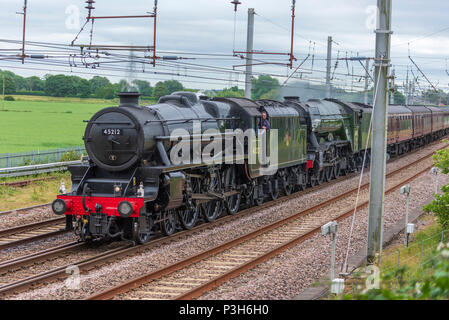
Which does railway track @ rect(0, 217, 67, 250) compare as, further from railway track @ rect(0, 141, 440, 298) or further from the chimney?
the chimney

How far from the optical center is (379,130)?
11234mm

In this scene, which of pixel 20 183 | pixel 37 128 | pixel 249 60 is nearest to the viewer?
pixel 249 60

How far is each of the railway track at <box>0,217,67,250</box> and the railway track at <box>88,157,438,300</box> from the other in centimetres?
410

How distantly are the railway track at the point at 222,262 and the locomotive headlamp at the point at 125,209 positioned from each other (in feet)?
5.18

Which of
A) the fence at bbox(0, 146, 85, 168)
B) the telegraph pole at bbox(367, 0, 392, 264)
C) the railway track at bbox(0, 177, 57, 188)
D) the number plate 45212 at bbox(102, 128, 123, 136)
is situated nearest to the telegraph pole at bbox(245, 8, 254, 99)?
the number plate 45212 at bbox(102, 128, 123, 136)

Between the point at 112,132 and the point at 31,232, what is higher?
the point at 112,132

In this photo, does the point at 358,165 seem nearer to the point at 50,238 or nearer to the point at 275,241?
the point at 275,241

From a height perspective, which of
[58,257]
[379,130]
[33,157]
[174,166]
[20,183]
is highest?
[379,130]

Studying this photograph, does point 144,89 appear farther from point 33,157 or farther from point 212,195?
point 212,195

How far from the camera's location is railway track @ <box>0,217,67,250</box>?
41.8 feet

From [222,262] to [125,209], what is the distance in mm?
2268

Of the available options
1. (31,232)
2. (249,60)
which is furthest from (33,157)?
(31,232)

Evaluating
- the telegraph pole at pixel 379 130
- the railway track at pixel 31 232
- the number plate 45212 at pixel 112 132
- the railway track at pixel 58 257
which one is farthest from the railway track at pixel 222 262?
the railway track at pixel 31 232
